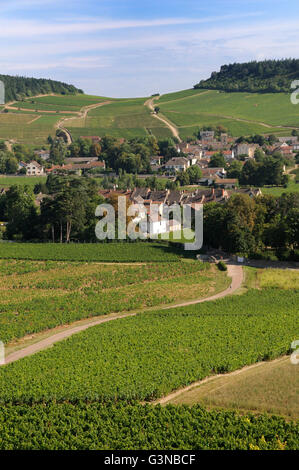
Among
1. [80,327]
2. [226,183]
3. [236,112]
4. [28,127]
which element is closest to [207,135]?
[236,112]

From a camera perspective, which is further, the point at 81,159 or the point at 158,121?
the point at 158,121

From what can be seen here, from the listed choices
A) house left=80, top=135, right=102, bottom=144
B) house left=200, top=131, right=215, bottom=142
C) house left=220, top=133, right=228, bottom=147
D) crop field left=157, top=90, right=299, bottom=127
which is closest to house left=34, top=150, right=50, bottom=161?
house left=80, top=135, right=102, bottom=144

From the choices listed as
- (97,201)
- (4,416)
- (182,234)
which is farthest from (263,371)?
(97,201)

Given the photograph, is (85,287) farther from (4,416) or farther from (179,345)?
(4,416)

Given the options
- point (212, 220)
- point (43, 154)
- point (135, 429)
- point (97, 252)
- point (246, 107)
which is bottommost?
point (135, 429)

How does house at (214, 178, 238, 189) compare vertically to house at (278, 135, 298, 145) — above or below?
below

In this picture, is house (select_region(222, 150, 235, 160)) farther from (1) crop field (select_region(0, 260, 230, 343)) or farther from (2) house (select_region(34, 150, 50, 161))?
(1) crop field (select_region(0, 260, 230, 343))

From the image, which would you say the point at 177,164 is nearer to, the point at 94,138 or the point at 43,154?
the point at 43,154
